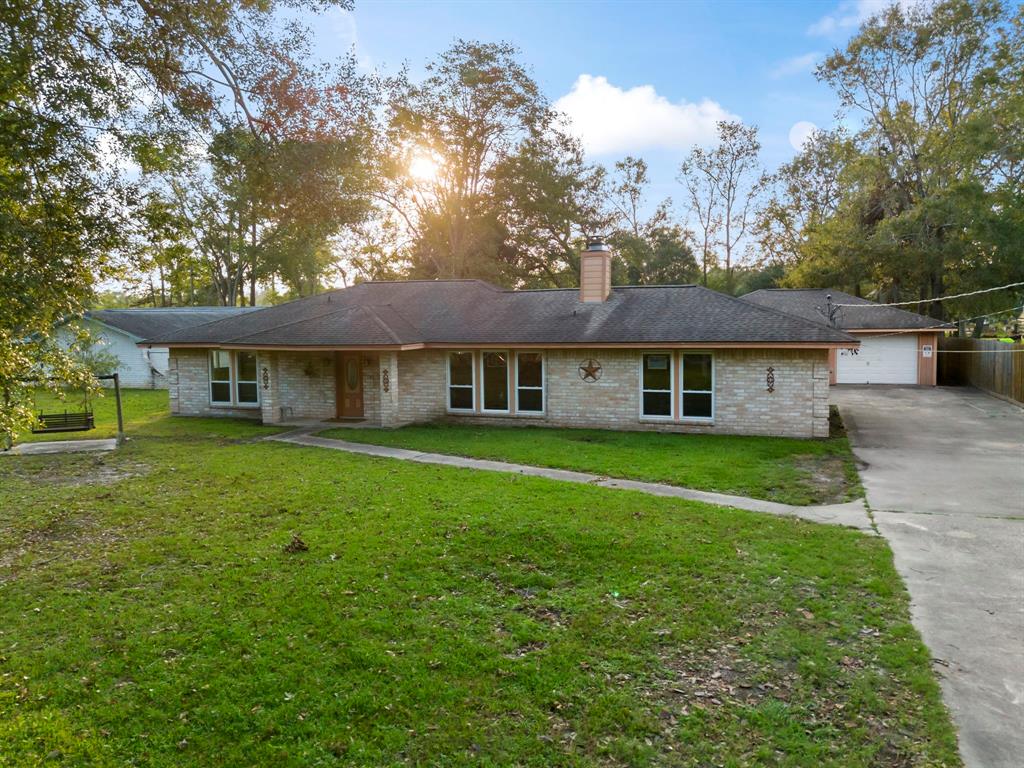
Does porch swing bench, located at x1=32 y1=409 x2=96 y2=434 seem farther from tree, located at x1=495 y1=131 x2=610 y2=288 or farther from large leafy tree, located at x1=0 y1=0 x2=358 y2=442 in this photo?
tree, located at x1=495 y1=131 x2=610 y2=288

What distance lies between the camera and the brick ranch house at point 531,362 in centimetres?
1464

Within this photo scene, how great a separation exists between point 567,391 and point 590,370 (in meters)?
0.79

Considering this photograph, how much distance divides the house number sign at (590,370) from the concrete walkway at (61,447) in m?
10.5

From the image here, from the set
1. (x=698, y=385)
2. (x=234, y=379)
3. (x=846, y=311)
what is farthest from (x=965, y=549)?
(x=846, y=311)

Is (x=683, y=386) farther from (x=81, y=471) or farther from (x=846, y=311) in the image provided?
(x=846, y=311)

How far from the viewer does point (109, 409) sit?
67.6ft

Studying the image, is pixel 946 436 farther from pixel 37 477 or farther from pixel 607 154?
pixel 607 154

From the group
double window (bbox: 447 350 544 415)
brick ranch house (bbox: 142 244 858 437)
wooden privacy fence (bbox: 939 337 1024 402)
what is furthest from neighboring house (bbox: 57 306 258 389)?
wooden privacy fence (bbox: 939 337 1024 402)

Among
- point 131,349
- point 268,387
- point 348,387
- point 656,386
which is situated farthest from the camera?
point 131,349

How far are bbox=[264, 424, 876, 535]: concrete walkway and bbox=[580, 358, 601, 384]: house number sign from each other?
192 inches

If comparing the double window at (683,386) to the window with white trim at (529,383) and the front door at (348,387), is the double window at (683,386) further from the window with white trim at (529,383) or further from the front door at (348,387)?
the front door at (348,387)

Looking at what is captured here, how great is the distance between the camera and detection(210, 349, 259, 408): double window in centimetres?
1878

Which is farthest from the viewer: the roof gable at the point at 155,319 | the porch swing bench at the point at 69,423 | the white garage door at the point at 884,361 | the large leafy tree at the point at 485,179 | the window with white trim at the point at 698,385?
Answer: the large leafy tree at the point at 485,179

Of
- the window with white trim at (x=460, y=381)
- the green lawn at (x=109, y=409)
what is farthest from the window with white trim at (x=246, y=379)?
the window with white trim at (x=460, y=381)
